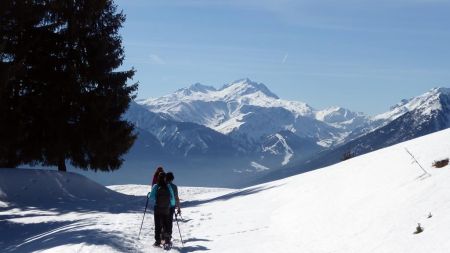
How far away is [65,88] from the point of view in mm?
29844

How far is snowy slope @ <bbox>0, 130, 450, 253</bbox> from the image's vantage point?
10.1 m

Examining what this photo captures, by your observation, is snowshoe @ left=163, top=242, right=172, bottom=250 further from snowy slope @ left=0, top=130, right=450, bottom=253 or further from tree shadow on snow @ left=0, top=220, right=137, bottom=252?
tree shadow on snow @ left=0, top=220, right=137, bottom=252

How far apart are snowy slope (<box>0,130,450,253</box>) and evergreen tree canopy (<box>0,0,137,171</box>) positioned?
929 cm

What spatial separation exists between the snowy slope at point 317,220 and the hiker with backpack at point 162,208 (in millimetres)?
521

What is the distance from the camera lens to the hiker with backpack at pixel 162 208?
13.7 m

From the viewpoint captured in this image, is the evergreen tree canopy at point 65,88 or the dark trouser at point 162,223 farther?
the evergreen tree canopy at point 65,88

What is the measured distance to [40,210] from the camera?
2358cm

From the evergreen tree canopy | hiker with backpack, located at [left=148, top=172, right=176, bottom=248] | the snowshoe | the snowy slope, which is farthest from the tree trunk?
the snowshoe

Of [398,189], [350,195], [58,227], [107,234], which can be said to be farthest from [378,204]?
[58,227]

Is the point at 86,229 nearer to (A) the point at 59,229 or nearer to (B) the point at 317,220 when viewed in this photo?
(A) the point at 59,229

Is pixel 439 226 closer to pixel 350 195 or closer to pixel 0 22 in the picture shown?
pixel 350 195

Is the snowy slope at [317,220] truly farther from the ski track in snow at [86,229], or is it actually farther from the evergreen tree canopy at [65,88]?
the evergreen tree canopy at [65,88]

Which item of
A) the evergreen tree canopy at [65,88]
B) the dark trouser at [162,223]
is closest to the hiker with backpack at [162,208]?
the dark trouser at [162,223]

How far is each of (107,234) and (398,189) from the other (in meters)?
7.90
